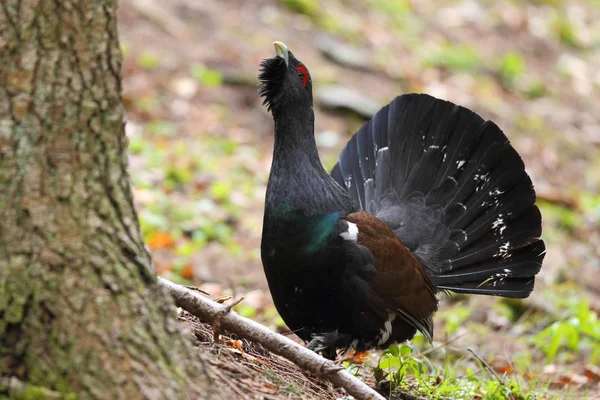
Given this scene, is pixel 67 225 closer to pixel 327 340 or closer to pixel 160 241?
pixel 327 340

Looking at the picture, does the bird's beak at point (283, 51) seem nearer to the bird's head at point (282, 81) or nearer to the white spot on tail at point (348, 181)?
the bird's head at point (282, 81)

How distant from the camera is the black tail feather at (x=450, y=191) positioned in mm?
4906

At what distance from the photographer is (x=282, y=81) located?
4273 millimetres

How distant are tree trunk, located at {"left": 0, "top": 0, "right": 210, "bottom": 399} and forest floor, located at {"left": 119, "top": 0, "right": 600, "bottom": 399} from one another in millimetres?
682

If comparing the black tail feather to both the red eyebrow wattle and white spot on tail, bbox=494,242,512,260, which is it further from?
the red eyebrow wattle

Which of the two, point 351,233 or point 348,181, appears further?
point 348,181

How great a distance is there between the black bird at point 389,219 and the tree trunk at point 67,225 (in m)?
1.61

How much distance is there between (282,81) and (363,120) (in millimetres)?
5852

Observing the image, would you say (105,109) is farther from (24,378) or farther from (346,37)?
(346,37)

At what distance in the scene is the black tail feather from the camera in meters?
4.91

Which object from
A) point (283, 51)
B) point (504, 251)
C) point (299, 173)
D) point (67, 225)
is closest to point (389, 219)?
point (504, 251)

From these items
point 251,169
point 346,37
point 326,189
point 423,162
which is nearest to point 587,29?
point 346,37

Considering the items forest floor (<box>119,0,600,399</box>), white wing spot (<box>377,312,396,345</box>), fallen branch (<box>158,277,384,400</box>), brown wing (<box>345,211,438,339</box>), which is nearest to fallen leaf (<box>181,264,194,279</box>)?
forest floor (<box>119,0,600,399</box>)

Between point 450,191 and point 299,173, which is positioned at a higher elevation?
point 450,191
